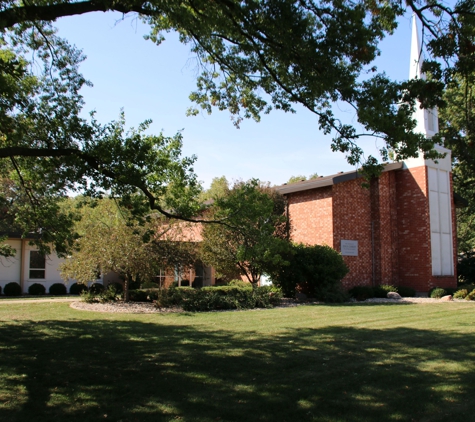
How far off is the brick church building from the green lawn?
9888 mm

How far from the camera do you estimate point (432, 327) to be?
445 inches

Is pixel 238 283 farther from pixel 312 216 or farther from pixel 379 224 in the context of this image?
pixel 379 224

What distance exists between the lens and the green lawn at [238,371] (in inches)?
208

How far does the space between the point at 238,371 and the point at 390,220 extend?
61.6 feet

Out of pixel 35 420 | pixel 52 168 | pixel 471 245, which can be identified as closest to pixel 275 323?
pixel 52 168

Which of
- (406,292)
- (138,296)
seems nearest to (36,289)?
(138,296)

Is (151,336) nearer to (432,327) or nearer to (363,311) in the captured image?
(432,327)

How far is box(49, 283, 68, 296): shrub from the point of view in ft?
81.0

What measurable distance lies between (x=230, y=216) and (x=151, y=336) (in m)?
3.83

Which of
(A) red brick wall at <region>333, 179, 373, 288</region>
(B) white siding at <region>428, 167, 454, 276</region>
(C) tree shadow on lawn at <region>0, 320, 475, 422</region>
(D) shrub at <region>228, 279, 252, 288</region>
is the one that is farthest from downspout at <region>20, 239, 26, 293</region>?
(B) white siding at <region>428, 167, 454, 276</region>

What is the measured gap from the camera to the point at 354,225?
2223 centimetres

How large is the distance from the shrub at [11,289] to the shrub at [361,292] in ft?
55.1

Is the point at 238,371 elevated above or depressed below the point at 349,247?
below

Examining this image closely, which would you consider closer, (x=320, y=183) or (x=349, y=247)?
(x=320, y=183)
